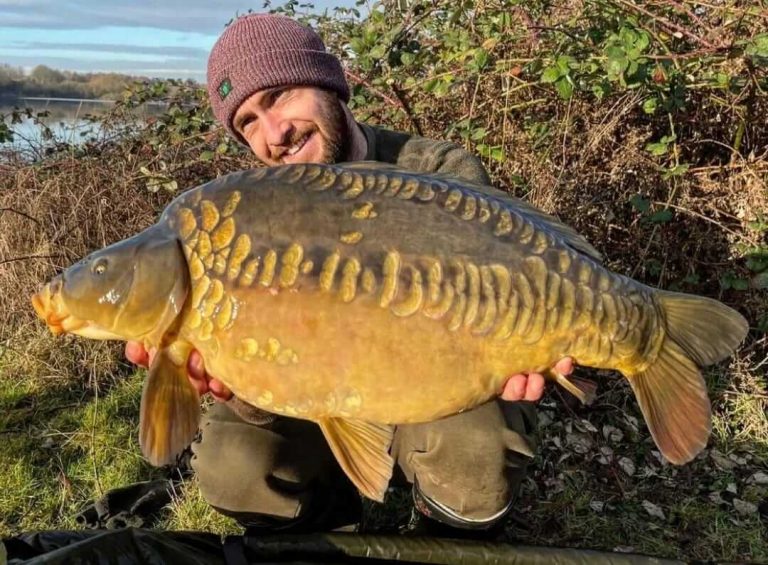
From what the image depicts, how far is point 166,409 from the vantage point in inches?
48.7

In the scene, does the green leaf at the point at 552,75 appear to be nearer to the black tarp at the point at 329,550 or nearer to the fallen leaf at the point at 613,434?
the fallen leaf at the point at 613,434

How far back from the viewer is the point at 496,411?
1.55m

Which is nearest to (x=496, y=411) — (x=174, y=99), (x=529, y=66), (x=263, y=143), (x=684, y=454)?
(x=684, y=454)

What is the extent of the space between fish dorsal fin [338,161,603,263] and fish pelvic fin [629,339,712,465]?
208 mm

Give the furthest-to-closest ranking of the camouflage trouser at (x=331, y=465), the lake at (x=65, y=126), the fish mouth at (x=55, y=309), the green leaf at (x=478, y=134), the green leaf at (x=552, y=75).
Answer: the lake at (x=65, y=126) < the green leaf at (x=478, y=134) < the green leaf at (x=552, y=75) < the camouflage trouser at (x=331, y=465) < the fish mouth at (x=55, y=309)

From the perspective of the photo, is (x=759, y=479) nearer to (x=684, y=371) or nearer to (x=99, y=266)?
(x=684, y=371)

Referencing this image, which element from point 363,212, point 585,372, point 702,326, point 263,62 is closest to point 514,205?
point 363,212

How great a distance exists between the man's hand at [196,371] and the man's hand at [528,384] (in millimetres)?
482

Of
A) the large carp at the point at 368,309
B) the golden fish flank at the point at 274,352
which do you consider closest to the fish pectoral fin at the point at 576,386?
the large carp at the point at 368,309

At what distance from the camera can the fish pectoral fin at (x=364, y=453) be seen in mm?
1260

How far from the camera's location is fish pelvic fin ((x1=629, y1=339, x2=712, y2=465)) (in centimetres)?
126

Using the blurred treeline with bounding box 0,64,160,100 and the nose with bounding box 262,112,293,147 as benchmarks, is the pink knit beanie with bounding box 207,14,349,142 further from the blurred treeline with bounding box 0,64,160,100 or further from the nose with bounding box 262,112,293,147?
the blurred treeline with bounding box 0,64,160,100

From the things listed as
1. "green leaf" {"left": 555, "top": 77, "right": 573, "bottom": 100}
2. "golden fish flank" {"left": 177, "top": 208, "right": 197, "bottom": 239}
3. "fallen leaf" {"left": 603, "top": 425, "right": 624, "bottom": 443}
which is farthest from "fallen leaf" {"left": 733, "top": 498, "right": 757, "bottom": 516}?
"golden fish flank" {"left": 177, "top": 208, "right": 197, "bottom": 239}

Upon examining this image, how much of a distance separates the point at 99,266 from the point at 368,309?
46cm
